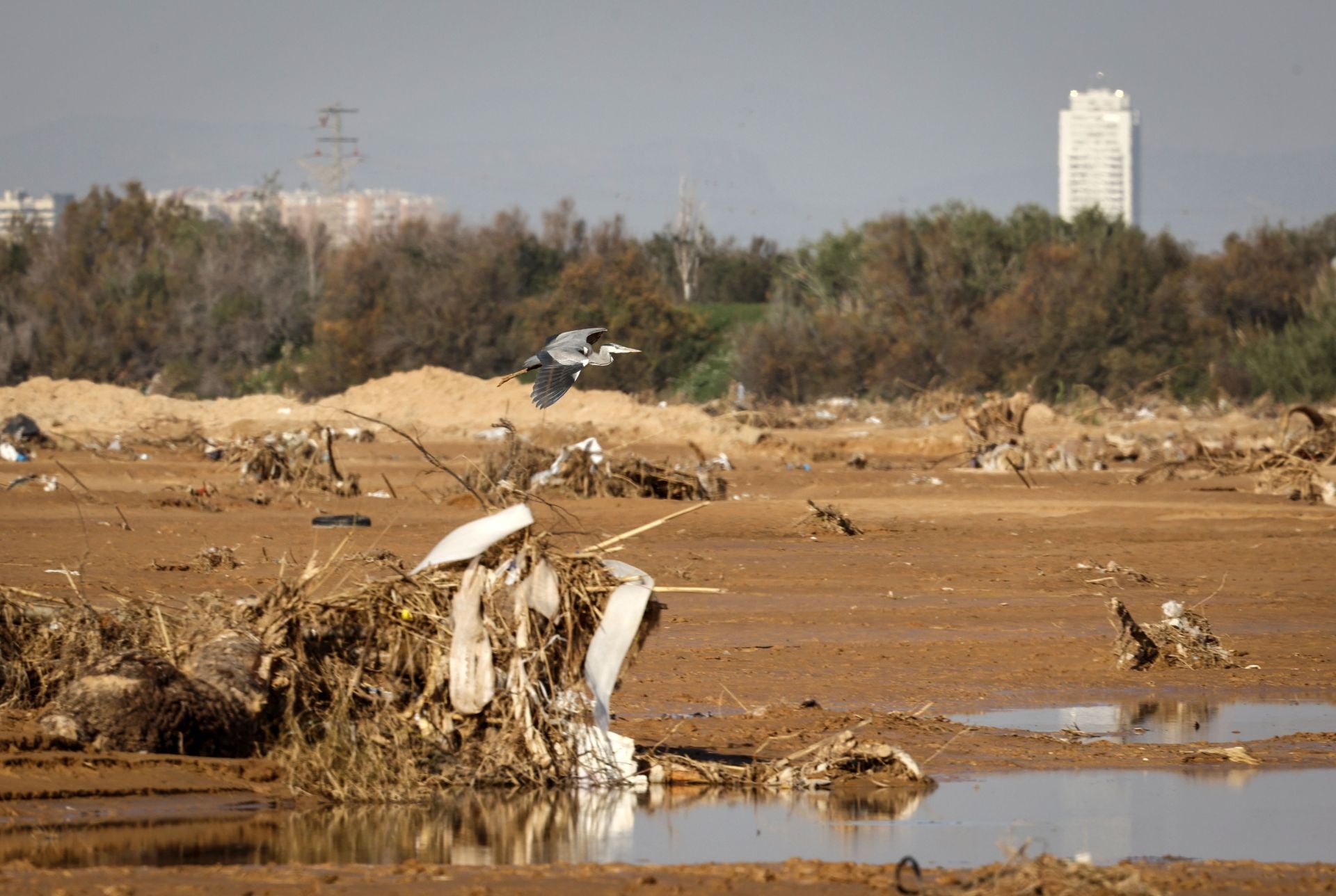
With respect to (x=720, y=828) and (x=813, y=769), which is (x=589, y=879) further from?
(x=813, y=769)

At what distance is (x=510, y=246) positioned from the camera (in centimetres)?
5341

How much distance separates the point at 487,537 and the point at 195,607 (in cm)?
140

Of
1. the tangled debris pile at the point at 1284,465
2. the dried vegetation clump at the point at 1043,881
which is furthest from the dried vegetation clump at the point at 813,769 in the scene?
the tangled debris pile at the point at 1284,465

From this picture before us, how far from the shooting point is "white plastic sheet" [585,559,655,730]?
7070 mm

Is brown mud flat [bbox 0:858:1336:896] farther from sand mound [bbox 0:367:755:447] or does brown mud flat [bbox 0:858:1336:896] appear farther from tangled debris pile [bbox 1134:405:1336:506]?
sand mound [bbox 0:367:755:447]

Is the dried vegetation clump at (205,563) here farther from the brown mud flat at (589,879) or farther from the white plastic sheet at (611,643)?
the brown mud flat at (589,879)

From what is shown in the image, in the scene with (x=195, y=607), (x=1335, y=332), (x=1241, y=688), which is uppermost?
(x=1335, y=332)

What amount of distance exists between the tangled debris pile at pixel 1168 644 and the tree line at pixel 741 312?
109 feet

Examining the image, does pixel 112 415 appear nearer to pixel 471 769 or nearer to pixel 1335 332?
pixel 1335 332

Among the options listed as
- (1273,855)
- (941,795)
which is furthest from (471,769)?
(1273,855)

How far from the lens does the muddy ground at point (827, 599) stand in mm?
6637

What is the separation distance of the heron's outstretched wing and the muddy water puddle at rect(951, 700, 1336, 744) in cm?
289

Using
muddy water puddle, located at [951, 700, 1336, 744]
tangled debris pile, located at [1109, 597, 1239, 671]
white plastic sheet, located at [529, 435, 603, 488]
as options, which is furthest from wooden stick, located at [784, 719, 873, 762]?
white plastic sheet, located at [529, 435, 603, 488]

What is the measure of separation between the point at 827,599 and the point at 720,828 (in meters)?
7.66
